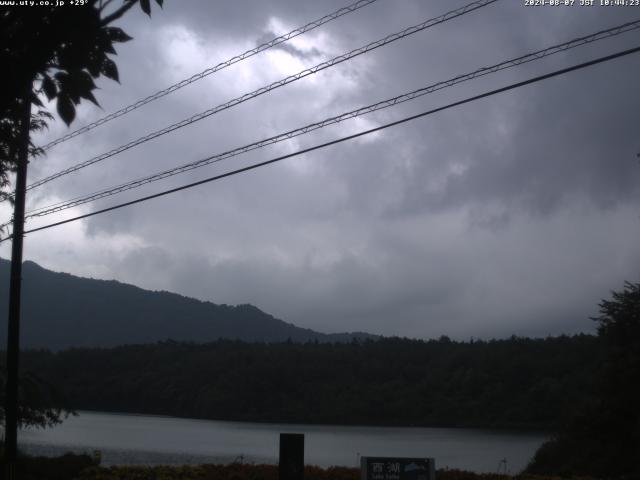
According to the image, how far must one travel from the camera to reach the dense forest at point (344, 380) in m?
48.8

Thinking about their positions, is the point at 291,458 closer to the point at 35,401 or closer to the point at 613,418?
the point at 35,401

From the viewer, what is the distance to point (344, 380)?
6475 cm

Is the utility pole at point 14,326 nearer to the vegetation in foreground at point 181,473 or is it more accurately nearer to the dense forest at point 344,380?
the vegetation in foreground at point 181,473

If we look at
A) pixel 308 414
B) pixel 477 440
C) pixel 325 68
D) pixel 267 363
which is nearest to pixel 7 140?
pixel 325 68

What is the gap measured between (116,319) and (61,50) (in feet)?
597

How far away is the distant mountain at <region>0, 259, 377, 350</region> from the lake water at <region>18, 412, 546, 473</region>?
104m

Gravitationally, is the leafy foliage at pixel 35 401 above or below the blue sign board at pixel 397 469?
above

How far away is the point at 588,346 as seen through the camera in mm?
47531

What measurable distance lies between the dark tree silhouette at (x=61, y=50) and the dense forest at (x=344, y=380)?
40.5m

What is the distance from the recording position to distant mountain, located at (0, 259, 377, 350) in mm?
159875

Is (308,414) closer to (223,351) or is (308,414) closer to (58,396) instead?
(223,351)

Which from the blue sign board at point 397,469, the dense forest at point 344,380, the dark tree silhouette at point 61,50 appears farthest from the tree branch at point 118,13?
the dense forest at point 344,380

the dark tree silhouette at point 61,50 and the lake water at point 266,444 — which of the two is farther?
the lake water at point 266,444

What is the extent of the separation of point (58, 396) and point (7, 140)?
13.1 m
